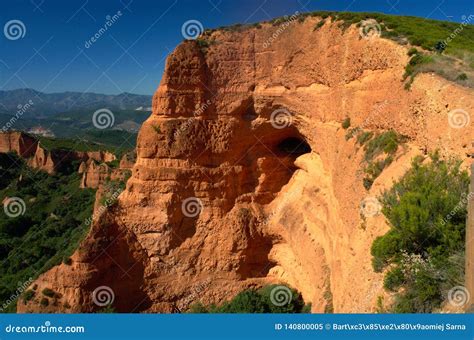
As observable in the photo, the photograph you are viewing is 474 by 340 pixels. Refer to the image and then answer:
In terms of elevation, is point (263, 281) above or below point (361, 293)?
above

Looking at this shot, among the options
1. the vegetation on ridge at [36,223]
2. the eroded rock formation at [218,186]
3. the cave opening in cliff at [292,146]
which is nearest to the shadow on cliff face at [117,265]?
the eroded rock formation at [218,186]

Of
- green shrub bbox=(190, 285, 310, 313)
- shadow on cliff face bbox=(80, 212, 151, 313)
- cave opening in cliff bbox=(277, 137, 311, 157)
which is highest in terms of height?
cave opening in cliff bbox=(277, 137, 311, 157)

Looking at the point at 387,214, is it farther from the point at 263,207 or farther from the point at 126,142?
the point at 126,142

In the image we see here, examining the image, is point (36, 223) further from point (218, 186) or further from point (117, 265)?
point (218, 186)

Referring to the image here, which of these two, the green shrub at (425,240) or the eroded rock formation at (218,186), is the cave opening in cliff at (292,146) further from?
the green shrub at (425,240)

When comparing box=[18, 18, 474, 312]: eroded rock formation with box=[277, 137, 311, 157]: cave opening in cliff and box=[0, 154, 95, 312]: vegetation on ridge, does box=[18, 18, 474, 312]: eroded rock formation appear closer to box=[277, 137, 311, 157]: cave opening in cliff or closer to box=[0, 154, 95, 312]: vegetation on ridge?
box=[277, 137, 311, 157]: cave opening in cliff

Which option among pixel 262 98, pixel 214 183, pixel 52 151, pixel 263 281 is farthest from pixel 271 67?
pixel 52 151

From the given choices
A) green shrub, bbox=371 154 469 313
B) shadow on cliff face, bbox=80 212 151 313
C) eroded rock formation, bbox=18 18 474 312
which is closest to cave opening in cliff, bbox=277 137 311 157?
eroded rock formation, bbox=18 18 474 312
